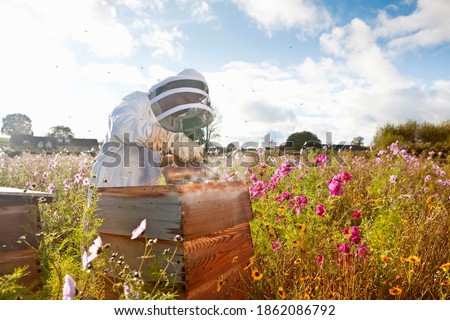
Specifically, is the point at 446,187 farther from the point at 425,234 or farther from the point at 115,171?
the point at 115,171

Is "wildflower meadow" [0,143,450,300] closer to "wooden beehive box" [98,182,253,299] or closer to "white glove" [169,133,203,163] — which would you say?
"wooden beehive box" [98,182,253,299]

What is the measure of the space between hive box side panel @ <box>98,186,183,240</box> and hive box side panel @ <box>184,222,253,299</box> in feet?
0.55

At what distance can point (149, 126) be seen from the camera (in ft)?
10.3

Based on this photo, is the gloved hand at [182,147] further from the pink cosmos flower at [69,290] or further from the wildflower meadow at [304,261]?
the pink cosmos flower at [69,290]

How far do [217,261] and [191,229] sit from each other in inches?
14.7

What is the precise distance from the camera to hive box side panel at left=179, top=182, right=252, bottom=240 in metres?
2.02

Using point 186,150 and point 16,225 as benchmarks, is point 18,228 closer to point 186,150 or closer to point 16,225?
point 16,225

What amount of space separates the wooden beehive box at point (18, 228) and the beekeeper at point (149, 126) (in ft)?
1.99

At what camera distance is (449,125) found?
22.2 meters

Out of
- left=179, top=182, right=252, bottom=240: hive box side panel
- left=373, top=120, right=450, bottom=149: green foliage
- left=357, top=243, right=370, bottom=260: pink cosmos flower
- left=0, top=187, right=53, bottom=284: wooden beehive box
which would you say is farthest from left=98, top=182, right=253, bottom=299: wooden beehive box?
left=373, top=120, right=450, bottom=149: green foliage

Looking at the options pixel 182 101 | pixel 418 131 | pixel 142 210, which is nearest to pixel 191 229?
pixel 142 210

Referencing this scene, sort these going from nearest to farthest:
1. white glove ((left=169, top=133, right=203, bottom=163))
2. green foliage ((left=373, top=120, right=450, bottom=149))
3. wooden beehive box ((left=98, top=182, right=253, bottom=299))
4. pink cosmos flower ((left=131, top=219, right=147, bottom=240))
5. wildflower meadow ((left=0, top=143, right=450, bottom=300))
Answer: pink cosmos flower ((left=131, top=219, right=147, bottom=240)) < wooden beehive box ((left=98, top=182, right=253, bottom=299)) < wildflower meadow ((left=0, top=143, right=450, bottom=300)) < white glove ((left=169, top=133, right=203, bottom=163)) < green foliage ((left=373, top=120, right=450, bottom=149))

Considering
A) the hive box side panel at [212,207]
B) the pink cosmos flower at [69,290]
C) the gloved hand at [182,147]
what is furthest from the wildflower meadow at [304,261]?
the gloved hand at [182,147]

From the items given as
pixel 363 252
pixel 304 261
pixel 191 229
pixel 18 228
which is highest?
pixel 191 229
